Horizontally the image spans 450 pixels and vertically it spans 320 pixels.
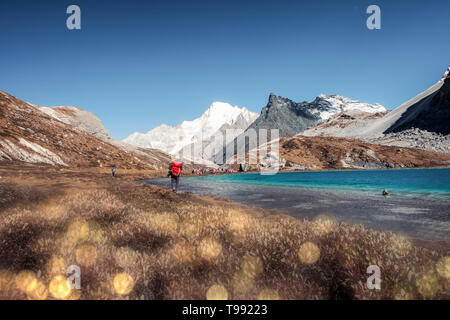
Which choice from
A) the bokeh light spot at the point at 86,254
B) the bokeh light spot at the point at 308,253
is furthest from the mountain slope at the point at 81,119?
the bokeh light spot at the point at 308,253

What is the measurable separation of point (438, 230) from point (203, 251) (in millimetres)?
9161

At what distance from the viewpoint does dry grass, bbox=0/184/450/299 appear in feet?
9.47

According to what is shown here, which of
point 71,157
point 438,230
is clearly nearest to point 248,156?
point 71,157

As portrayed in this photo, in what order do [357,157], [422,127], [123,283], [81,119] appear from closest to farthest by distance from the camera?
[123,283], [81,119], [357,157], [422,127]

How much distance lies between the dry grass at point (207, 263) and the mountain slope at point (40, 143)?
40160 millimetres

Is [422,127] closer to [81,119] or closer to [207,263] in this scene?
[207,263]

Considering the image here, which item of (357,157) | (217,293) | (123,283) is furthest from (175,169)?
(357,157)

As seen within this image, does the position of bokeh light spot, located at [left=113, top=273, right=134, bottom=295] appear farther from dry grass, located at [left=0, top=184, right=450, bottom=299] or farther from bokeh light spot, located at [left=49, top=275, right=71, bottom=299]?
bokeh light spot, located at [left=49, top=275, right=71, bottom=299]

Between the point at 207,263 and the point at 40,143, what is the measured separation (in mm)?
51057

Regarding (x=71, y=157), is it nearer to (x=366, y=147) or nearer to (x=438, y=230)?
(x=438, y=230)

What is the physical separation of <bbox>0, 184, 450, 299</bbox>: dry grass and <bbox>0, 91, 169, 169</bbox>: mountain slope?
132 feet

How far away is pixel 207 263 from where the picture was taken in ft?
12.3
